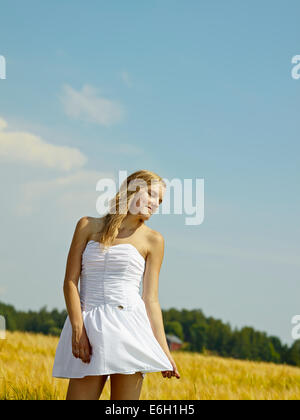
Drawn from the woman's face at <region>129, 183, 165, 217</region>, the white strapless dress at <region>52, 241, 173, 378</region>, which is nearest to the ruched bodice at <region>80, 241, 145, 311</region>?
the white strapless dress at <region>52, 241, 173, 378</region>

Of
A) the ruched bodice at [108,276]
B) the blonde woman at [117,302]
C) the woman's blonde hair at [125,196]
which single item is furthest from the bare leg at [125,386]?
the woman's blonde hair at [125,196]

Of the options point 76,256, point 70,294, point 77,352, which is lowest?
point 77,352

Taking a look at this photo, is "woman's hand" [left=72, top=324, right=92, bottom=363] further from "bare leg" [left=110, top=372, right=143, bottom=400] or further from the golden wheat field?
the golden wheat field

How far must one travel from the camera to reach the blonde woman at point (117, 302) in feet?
10.3

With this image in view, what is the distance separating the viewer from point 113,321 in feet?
10.5

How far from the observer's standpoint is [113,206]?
3.48 meters

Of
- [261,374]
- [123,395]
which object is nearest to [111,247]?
[123,395]

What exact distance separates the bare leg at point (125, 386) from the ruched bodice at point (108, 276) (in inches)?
16.7

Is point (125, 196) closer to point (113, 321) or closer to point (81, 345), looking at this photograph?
point (113, 321)

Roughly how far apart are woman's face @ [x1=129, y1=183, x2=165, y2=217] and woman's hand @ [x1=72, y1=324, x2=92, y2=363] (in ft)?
2.78

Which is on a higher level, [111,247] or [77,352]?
[111,247]
